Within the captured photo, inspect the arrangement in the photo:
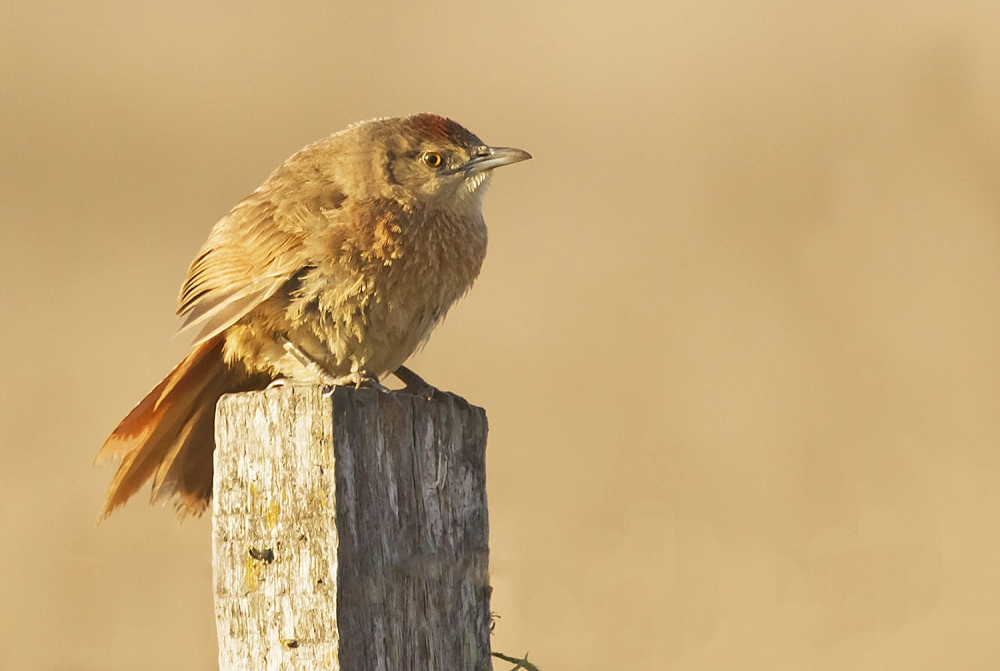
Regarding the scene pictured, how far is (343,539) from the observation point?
9.22 feet

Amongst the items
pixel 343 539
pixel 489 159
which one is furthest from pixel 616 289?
pixel 343 539

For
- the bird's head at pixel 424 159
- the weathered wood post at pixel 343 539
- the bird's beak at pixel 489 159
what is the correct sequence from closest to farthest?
the weathered wood post at pixel 343 539 < the bird's head at pixel 424 159 < the bird's beak at pixel 489 159

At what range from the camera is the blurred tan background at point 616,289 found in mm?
8125

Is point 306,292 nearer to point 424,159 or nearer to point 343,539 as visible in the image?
point 424,159

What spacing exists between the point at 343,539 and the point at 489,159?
262 cm

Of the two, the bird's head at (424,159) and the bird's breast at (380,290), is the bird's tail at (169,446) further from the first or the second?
the bird's head at (424,159)

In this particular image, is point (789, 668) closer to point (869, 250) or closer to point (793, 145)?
point (869, 250)

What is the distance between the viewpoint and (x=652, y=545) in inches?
333

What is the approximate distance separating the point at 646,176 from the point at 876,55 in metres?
3.81

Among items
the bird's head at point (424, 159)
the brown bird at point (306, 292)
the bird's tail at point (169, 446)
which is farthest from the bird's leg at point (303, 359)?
the bird's head at point (424, 159)

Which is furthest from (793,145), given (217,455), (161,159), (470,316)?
(217,455)

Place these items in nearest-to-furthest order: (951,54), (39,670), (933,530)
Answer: (39,670)
(933,530)
(951,54)

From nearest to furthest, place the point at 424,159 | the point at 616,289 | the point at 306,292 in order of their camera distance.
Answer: the point at 306,292
the point at 424,159
the point at 616,289

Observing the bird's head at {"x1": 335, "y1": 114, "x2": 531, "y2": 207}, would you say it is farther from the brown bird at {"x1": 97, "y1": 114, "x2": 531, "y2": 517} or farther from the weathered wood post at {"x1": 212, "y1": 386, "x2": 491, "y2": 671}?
the weathered wood post at {"x1": 212, "y1": 386, "x2": 491, "y2": 671}
